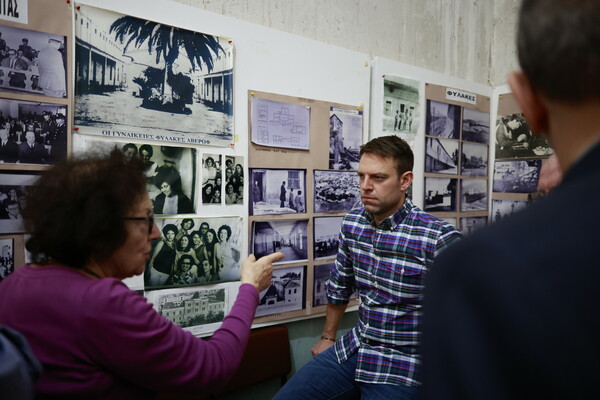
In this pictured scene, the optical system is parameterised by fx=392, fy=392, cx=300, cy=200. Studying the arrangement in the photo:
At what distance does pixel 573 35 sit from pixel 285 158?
4.97 ft

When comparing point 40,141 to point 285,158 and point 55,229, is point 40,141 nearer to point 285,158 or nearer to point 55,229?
point 55,229

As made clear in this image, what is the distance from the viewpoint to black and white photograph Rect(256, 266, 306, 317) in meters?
1.83

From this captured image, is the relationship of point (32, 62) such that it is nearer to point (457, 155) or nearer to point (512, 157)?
point (457, 155)

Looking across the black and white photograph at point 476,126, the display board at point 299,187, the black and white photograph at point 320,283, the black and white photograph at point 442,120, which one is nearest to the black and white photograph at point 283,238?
the display board at point 299,187

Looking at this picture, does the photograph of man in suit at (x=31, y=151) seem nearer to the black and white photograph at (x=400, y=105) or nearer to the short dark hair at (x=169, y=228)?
the short dark hair at (x=169, y=228)

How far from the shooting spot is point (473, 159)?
2637 millimetres

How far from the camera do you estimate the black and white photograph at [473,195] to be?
259 centimetres

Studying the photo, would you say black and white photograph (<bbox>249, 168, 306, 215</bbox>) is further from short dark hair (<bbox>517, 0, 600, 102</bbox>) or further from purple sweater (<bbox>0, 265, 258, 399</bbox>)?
short dark hair (<bbox>517, 0, 600, 102</bbox>)

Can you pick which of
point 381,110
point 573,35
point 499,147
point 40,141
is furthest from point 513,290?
point 499,147

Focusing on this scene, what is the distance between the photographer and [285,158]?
185 cm

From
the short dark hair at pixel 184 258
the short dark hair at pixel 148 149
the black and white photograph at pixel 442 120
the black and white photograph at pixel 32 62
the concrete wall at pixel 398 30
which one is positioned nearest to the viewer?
the black and white photograph at pixel 32 62

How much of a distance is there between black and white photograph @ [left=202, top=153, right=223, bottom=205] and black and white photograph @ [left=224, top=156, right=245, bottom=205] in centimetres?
2

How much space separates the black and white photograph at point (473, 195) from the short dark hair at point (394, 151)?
109cm

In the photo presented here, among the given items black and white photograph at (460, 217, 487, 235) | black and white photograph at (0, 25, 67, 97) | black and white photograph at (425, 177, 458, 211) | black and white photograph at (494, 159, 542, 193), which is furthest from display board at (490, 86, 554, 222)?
black and white photograph at (0, 25, 67, 97)
